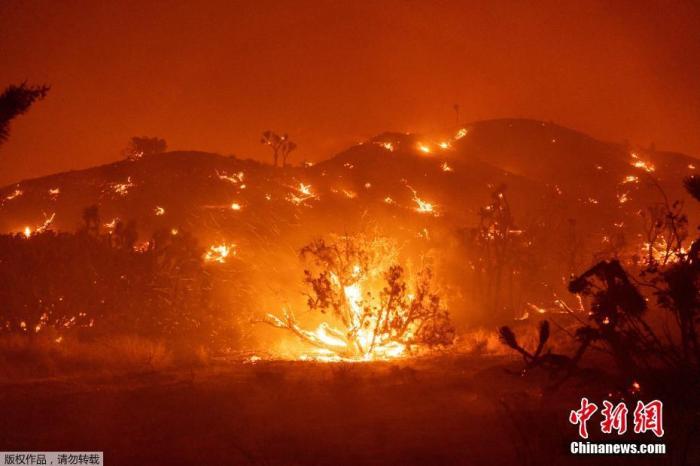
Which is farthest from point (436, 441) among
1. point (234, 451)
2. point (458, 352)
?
point (458, 352)

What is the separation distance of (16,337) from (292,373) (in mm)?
9508

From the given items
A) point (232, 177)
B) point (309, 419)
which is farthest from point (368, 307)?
point (232, 177)

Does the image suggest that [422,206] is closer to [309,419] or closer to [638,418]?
[309,419]

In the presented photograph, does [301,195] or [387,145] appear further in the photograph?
[387,145]

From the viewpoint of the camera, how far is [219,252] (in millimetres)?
30766

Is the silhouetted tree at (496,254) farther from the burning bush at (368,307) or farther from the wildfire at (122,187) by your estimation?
the wildfire at (122,187)

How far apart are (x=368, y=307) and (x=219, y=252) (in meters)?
13.2

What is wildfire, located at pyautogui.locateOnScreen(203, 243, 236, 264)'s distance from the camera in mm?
29142

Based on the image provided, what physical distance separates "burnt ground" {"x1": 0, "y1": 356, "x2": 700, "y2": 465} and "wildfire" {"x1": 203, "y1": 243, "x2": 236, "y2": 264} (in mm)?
15497

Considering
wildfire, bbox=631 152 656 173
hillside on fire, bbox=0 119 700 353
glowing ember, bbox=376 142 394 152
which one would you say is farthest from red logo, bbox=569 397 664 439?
wildfire, bbox=631 152 656 173

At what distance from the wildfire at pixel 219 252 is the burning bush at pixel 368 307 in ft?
28.8

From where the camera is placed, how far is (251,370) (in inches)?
572

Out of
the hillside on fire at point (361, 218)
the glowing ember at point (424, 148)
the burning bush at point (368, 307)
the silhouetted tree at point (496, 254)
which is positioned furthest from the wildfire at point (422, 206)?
the burning bush at point (368, 307)

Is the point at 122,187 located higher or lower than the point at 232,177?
lower
